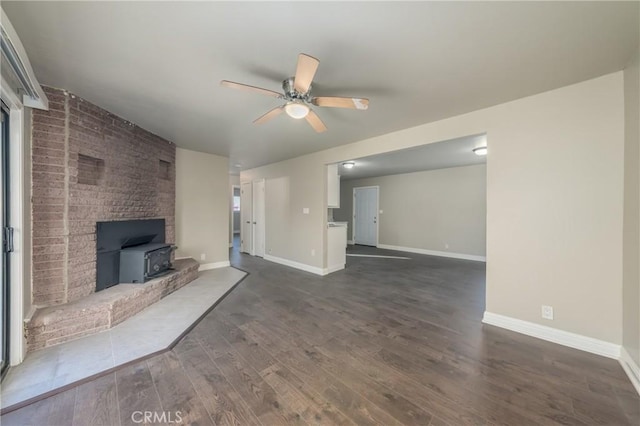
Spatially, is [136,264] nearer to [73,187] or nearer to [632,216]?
[73,187]

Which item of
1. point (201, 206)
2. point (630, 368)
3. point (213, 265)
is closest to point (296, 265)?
point (213, 265)

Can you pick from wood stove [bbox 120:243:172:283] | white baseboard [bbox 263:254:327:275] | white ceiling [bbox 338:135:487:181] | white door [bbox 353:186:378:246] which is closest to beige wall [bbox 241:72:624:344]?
white ceiling [bbox 338:135:487:181]

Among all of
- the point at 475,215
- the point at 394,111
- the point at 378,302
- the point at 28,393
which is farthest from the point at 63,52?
the point at 475,215

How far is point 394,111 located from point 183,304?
11.5ft

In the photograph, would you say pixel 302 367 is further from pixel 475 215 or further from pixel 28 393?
pixel 475 215

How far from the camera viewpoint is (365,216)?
27.2ft

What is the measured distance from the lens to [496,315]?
261 cm

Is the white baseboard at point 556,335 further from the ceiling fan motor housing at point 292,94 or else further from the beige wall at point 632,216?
the ceiling fan motor housing at point 292,94

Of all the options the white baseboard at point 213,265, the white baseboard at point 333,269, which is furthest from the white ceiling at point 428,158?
the white baseboard at point 213,265

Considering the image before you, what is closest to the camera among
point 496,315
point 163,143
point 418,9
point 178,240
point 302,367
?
point 418,9

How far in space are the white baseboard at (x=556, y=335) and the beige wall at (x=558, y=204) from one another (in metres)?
0.05
